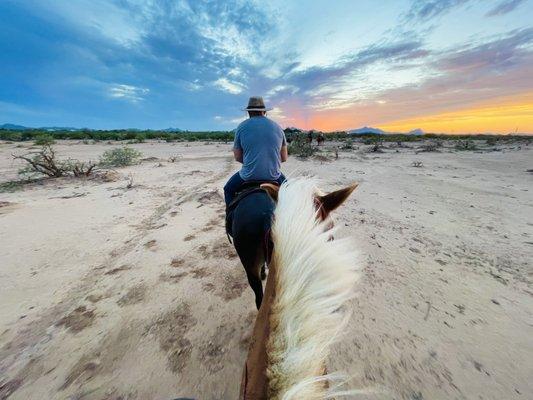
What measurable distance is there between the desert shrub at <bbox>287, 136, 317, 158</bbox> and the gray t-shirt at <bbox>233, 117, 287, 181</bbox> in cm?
1274

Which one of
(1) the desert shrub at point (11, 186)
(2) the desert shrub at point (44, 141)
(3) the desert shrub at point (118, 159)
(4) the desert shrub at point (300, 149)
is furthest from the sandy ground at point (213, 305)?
(2) the desert shrub at point (44, 141)

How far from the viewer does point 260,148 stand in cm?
305

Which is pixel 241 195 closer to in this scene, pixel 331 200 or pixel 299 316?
pixel 331 200

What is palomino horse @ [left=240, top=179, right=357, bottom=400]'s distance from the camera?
2.41 feet

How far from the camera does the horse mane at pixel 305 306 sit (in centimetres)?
73

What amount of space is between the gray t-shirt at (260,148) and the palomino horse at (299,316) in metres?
2.02

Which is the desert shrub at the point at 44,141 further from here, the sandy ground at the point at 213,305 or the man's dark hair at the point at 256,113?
the man's dark hair at the point at 256,113

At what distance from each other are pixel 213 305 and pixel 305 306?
241 centimetres

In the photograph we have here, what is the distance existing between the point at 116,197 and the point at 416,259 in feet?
23.1

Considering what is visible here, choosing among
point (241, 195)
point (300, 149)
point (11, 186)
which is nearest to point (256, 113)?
point (241, 195)

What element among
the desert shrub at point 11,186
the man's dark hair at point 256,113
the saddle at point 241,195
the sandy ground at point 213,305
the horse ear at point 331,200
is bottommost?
the sandy ground at point 213,305

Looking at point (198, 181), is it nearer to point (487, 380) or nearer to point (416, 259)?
point (416, 259)

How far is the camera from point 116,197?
711 centimetres

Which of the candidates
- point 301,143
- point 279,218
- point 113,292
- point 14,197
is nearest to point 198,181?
point 14,197
